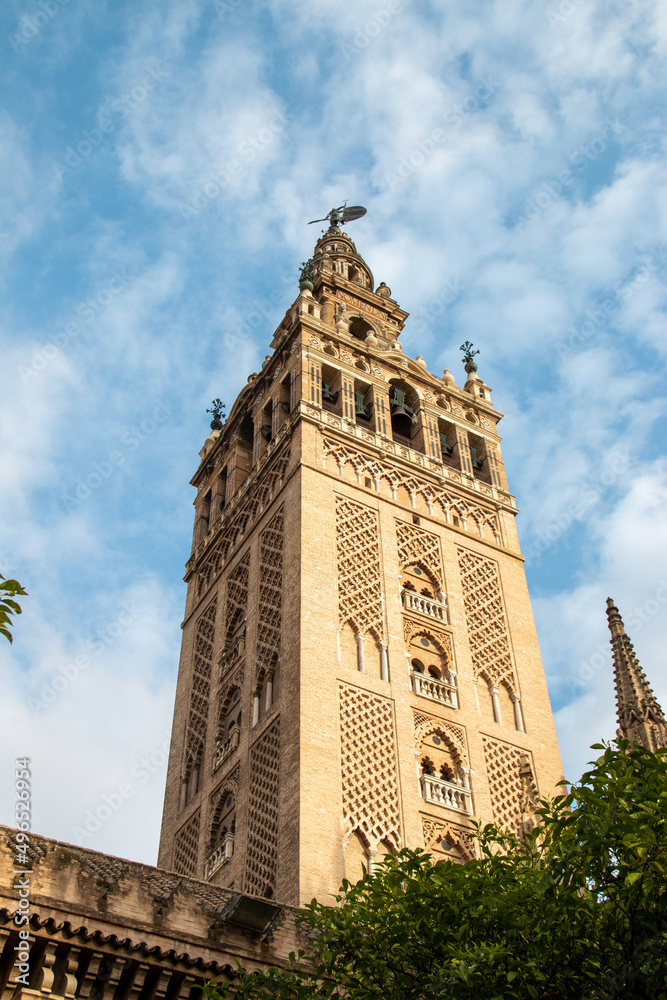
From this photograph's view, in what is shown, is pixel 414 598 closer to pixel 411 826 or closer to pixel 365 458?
pixel 365 458

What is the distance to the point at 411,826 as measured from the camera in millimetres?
20062

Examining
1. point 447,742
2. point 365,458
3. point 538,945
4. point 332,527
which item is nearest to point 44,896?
point 538,945

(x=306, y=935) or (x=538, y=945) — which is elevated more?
(x=306, y=935)

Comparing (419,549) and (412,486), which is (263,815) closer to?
(419,549)

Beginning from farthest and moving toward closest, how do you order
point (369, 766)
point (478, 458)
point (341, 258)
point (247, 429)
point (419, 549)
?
point (341, 258)
point (247, 429)
point (478, 458)
point (419, 549)
point (369, 766)

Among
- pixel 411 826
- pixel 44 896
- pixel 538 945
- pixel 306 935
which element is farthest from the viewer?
pixel 411 826

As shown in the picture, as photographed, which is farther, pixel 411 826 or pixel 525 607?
pixel 525 607

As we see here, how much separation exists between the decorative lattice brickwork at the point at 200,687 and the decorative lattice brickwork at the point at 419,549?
4968 mm

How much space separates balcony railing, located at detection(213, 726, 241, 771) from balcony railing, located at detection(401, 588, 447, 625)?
440 centimetres

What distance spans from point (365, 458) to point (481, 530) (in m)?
3.44

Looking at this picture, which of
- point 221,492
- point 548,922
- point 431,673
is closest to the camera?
point 548,922

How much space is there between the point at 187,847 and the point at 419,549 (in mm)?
8114

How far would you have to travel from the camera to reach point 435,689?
75.2 ft

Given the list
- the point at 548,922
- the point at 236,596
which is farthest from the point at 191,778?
the point at 548,922
